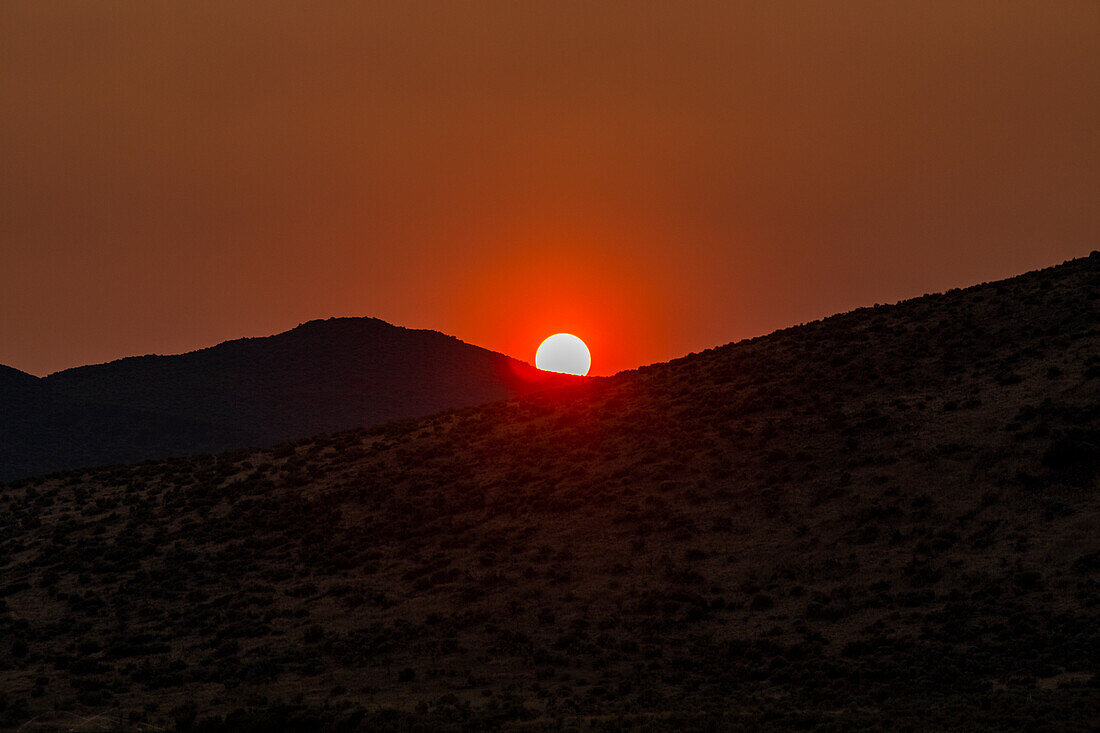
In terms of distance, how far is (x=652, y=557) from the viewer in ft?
Answer: 136

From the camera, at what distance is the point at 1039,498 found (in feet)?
125

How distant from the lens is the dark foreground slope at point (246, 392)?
150625 millimetres

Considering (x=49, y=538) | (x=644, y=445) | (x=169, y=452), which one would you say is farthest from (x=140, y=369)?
(x=644, y=445)

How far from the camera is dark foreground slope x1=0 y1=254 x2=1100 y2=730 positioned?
29.4 meters

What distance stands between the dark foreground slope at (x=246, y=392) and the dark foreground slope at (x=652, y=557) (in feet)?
297

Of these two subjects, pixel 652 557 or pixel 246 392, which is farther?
pixel 246 392

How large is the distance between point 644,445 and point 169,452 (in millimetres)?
109692

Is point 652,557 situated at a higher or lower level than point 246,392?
lower

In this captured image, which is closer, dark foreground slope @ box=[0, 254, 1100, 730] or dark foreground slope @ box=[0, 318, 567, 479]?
dark foreground slope @ box=[0, 254, 1100, 730]

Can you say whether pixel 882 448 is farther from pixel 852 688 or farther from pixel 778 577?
pixel 852 688

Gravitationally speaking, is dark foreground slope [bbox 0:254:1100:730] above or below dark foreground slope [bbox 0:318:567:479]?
below

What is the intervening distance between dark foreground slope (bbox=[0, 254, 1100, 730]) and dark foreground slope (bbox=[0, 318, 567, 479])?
90473 millimetres

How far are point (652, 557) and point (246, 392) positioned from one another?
436ft

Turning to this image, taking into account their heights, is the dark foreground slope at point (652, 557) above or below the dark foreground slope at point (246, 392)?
below
